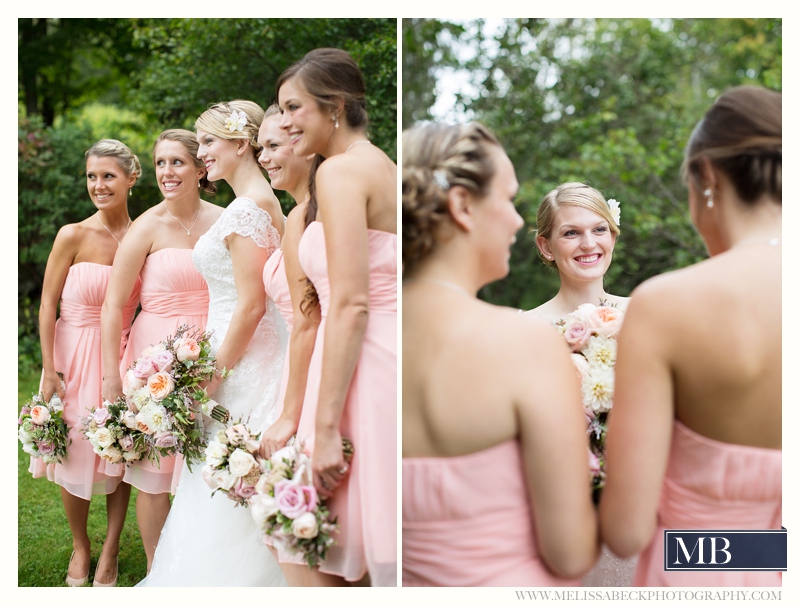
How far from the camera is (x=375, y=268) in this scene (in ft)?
8.62

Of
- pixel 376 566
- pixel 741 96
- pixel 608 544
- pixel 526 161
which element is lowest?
pixel 376 566

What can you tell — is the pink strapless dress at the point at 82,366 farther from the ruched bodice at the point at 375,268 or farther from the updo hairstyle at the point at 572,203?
the updo hairstyle at the point at 572,203

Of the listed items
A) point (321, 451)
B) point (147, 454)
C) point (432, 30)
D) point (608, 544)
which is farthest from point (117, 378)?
point (432, 30)

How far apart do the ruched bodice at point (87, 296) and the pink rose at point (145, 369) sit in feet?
1.49

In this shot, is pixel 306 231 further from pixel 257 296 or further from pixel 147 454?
pixel 147 454

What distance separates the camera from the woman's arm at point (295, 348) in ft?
9.21

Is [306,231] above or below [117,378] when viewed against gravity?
above

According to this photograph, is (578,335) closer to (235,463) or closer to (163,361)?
(235,463)

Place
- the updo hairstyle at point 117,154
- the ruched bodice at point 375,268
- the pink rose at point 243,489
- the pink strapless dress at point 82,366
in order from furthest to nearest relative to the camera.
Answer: the updo hairstyle at point 117,154
the pink strapless dress at point 82,366
the pink rose at point 243,489
the ruched bodice at point 375,268

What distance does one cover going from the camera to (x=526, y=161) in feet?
30.0

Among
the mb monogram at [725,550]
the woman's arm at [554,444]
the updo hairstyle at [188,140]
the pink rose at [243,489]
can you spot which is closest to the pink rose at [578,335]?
the woman's arm at [554,444]

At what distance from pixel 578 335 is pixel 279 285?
1238mm
